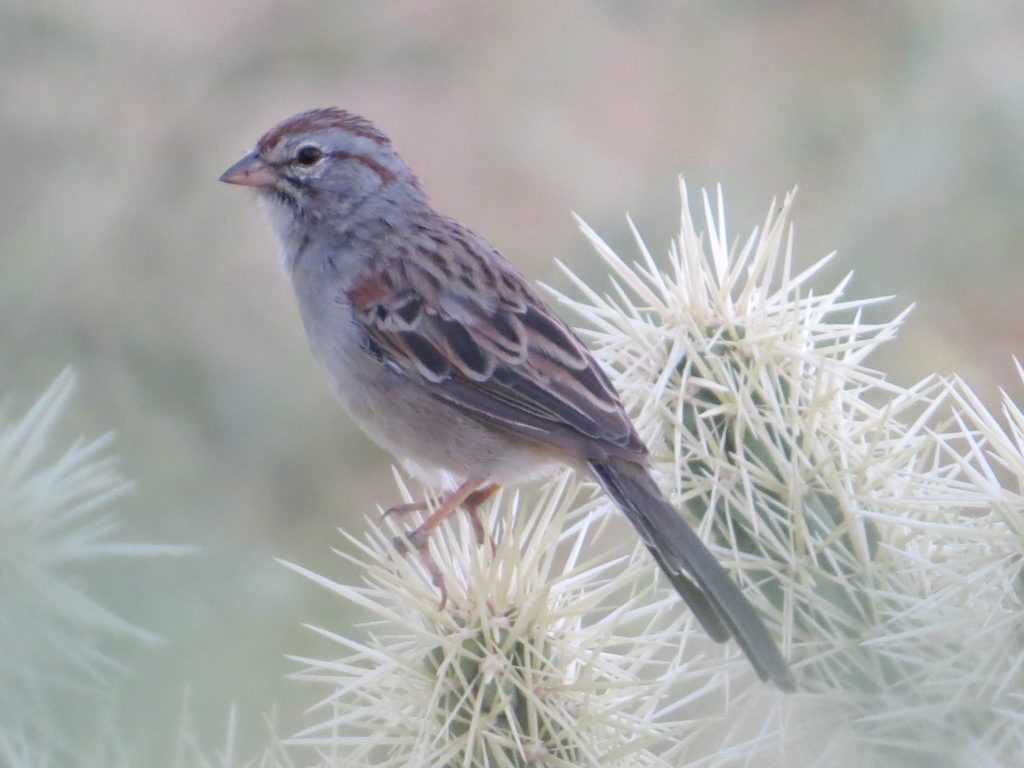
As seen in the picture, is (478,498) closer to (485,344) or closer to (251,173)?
(485,344)

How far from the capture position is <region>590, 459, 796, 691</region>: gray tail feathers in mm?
1990

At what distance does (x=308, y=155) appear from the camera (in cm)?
362

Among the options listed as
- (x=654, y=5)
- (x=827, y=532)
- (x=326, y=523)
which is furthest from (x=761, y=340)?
(x=654, y=5)

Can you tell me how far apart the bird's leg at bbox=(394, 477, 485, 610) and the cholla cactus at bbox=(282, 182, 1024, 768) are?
22 mm

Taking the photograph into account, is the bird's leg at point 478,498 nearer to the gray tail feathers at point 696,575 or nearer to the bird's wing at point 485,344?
the bird's wing at point 485,344

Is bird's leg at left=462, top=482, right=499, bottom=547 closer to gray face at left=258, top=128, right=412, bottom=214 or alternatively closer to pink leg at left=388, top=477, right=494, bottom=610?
pink leg at left=388, top=477, right=494, bottom=610

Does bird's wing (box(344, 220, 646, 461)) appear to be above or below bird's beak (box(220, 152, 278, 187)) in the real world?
below

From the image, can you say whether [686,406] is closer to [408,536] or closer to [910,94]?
[408,536]

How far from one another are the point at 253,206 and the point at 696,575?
6.73ft

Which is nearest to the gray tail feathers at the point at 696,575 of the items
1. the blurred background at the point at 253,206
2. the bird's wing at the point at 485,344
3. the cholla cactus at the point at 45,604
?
the bird's wing at the point at 485,344

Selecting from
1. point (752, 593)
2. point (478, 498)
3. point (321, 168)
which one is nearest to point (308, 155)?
point (321, 168)

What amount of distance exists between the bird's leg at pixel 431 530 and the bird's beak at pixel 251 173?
1.02 m

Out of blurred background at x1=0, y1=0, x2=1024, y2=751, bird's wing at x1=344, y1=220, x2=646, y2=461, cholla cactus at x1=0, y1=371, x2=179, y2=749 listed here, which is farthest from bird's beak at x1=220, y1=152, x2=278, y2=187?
cholla cactus at x1=0, y1=371, x2=179, y2=749

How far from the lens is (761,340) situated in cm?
231
